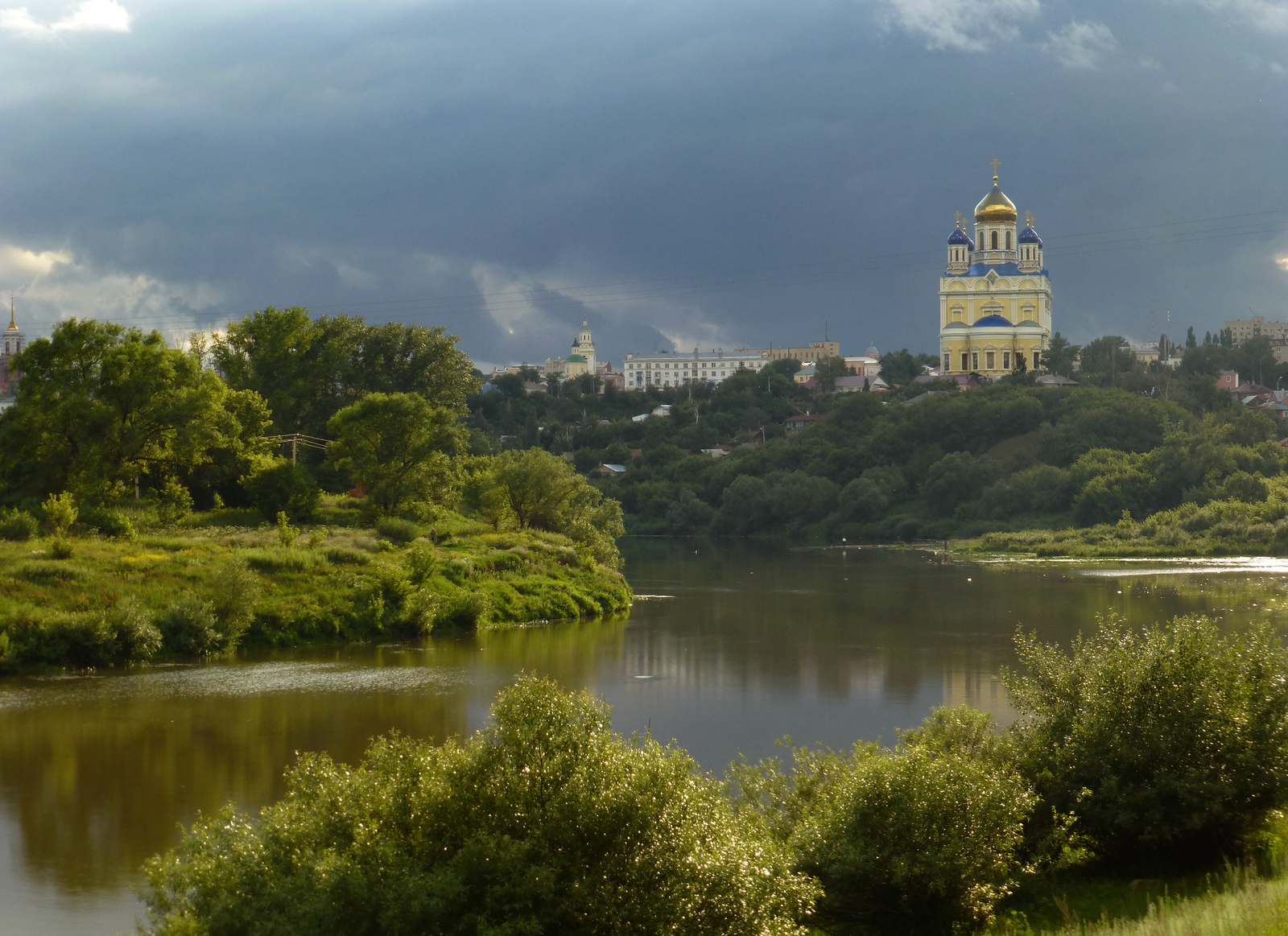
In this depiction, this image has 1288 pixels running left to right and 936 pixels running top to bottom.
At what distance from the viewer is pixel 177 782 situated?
58.0 feet

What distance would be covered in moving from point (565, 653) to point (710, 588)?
1956 cm

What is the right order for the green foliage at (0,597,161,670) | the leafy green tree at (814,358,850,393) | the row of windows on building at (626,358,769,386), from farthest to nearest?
the row of windows on building at (626,358,769,386) → the leafy green tree at (814,358,850,393) → the green foliage at (0,597,161,670)

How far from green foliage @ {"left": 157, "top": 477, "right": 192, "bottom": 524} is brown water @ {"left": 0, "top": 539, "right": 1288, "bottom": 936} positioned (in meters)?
9.48

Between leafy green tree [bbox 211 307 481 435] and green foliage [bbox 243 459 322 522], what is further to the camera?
leafy green tree [bbox 211 307 481 435]

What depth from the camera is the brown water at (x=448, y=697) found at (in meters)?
15.6

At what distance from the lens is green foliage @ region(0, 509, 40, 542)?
30.8m

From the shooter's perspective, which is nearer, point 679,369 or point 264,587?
point 264,587

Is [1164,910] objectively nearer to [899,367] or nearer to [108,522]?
[108,522]

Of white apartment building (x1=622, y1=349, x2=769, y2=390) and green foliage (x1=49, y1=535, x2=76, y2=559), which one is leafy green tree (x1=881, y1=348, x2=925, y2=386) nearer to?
white apartment building (x1=622, y1=349, x2=769, y2=390)

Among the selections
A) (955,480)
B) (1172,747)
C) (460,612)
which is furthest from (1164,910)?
(955,480)

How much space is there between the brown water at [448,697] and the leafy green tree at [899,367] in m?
92.9

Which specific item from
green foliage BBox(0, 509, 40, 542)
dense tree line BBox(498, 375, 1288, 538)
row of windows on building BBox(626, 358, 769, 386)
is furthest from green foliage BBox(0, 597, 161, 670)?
row of windows on building BBox(626, 358, 769, 386)

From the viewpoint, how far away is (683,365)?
18888 cm

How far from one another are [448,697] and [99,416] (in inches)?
678
